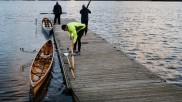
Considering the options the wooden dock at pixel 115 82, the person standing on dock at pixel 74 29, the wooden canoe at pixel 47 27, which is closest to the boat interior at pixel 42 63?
the wooden dock at pixel 115 82

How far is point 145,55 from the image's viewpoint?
24.3 meters

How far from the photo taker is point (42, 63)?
57.7ft

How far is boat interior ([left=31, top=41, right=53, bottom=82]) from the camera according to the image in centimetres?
1497

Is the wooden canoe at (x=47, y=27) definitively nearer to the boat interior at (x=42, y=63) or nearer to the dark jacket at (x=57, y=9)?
the dark jacket at (x=57, y=9)

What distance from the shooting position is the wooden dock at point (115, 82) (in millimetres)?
11266

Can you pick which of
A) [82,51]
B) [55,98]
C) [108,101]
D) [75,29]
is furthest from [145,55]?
[108,101]

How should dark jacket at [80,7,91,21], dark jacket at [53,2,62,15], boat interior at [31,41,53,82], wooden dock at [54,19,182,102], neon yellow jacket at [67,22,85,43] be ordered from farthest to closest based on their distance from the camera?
1. dark jacket at [53,2,62,15]
2. dark jacket at [80,7,91,21]
3. neon yellow jacket at [67,22,85,43]
4. boat interior at [31,41,53,82]
5. wooden dock at [54,19,182,102]

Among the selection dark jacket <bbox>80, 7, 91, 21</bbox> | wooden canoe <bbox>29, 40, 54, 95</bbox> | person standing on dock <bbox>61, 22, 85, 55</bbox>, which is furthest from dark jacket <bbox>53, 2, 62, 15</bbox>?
person standing on dock <bbox>61, 22, 85, 55</bbox>

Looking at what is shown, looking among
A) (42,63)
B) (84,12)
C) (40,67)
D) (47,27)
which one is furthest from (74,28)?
(47,27)

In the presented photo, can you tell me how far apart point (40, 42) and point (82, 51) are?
12.2 metres

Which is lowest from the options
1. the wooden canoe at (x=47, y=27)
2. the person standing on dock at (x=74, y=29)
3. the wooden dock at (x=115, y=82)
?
the wooden canoe at (x=47, y=27)

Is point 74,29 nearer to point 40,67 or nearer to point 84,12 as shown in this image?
point 40,67

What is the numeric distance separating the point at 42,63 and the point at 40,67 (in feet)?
2.93

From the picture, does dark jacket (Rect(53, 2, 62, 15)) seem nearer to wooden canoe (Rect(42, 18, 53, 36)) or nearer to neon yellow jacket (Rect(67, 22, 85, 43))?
wooden canoe (Rect(42, 18, 53, 36))
